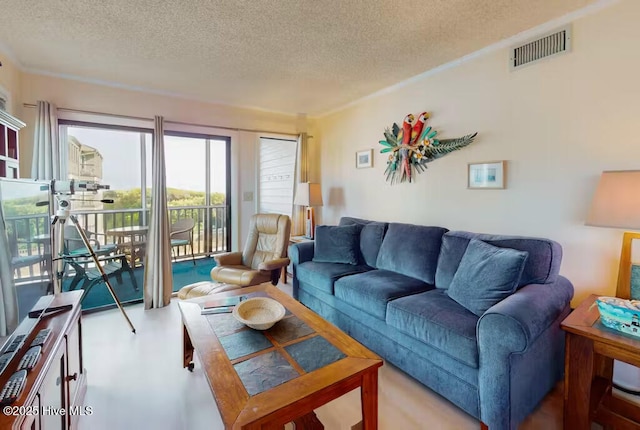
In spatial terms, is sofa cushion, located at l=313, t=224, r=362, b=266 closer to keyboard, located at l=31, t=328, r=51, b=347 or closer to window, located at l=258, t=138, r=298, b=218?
window, located at l=258, t=138, r=298, b=218

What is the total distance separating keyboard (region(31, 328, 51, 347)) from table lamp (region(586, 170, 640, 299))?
2.84 meters

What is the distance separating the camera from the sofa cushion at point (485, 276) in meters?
1.81

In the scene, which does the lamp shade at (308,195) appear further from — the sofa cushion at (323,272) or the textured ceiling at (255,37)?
the textured ceiling at (255,37)

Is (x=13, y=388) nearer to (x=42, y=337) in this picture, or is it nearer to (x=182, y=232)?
(x=42, y=337)

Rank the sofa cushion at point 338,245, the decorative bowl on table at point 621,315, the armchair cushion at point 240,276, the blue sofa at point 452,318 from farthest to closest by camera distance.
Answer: the sofa cushion at point 338,245 → the armchair cushion at point 240,276 → the blue sofa at point 452,318 → the decorative bowl on table at point 621,315

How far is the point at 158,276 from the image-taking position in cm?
335

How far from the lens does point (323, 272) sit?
2.88 meters

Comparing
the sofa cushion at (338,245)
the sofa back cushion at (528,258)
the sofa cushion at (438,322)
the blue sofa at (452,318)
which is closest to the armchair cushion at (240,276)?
the blue sofa at (452,318)

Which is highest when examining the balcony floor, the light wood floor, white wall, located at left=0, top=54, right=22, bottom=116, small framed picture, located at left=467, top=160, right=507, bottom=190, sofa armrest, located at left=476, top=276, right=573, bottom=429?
white wall, located at left=0, top=54, right=22, bottom=116

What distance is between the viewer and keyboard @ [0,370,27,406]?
0.97 m

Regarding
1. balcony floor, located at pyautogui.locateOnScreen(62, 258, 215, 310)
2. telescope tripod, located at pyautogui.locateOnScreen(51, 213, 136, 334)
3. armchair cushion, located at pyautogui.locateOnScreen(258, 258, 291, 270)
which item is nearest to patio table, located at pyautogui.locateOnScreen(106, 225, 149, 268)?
balcony floor, located at pyautogui.locateOnScreen(62, 258, 215, 310)

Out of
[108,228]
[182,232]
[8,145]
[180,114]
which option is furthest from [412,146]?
[108,228]

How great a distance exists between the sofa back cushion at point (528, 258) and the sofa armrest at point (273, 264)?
4.94ft

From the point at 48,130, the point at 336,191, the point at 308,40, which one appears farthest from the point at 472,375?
the point at 48,130
